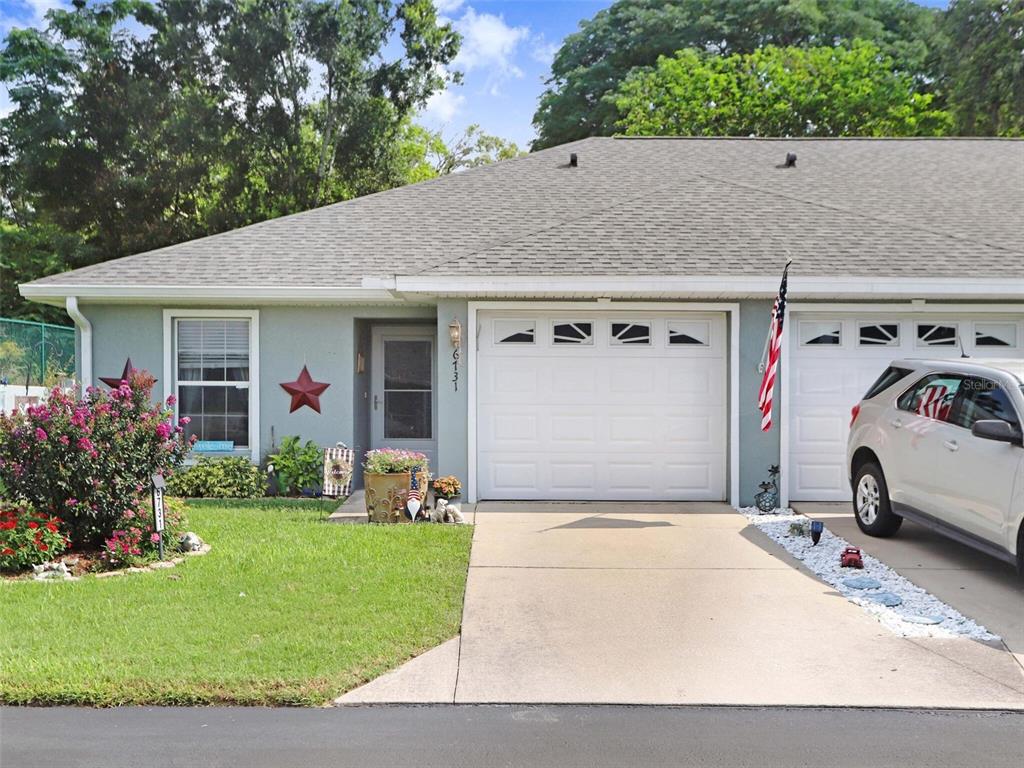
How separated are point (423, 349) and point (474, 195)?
2696mm

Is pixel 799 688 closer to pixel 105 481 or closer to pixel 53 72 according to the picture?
pixel 105 481

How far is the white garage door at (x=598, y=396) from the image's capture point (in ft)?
35.1

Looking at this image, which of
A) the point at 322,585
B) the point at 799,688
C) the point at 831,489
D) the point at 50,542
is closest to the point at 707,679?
the point at 799,688

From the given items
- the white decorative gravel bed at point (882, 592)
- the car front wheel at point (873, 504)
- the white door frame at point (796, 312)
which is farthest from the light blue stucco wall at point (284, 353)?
the car front wheel at point (873, 504)

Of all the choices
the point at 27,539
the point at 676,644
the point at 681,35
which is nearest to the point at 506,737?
the point at 676,644

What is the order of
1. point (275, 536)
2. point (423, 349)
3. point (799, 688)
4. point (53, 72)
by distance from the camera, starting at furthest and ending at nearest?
point (53, 72)
point (423, 349)
point (275, 536)
point (799, 688)

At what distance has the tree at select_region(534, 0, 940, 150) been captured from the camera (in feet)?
101

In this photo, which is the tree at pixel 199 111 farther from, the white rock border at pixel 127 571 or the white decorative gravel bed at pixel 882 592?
the white decorative gravel bed at pixel 882 592

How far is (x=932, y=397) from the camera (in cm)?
784

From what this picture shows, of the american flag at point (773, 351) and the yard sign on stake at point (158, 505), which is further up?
the american flag at point (773, 351)

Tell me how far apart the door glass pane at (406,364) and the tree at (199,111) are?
16.2 m

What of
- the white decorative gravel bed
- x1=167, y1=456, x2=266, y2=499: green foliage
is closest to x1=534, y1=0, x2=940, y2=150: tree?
x1=167, y1=456, x2=266, y2=499: green foliage

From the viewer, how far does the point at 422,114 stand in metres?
29.3

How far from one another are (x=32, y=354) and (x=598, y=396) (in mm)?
12658
